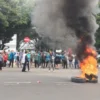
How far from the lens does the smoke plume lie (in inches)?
744

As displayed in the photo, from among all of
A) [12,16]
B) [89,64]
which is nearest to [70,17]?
[89,64]

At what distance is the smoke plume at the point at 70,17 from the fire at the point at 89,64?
0.56m

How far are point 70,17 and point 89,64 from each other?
8.25 ft

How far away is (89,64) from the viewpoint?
18828 millimetres

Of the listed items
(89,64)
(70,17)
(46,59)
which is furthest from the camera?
(46,59)

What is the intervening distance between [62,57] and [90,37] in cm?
1532

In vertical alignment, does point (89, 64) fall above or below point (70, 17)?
below

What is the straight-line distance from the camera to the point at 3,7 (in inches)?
1828

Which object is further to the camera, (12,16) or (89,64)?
(12,16)

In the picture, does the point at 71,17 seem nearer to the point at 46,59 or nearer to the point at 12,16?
the point at 46,59

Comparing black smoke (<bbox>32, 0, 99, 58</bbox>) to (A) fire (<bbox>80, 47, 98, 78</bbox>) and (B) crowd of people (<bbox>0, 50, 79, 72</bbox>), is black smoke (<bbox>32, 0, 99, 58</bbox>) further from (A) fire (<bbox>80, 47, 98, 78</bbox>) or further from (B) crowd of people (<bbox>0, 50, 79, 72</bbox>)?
(B) crowd of people (<bbox>0, 50, 79, 72</bbox>)

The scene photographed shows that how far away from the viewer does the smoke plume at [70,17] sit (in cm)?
1889

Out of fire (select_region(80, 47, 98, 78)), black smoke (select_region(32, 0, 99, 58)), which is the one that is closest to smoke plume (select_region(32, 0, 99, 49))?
black smoke (select_region(32, 0, 99, 58))

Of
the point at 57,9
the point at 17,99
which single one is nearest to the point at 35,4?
the point at 57,9
